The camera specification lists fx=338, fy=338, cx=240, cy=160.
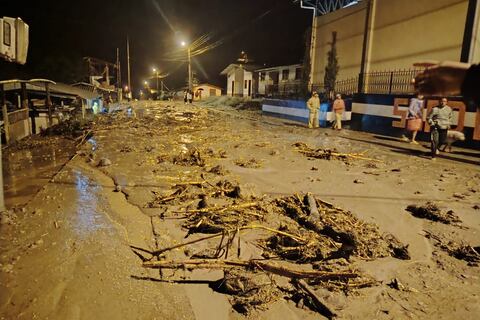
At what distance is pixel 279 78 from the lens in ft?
123

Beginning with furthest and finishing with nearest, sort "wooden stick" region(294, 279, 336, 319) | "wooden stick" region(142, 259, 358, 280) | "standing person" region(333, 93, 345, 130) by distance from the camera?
"standing person" region(333, 93, 345, 130) → "wooden stick" region(142, 259, 358, 280) → "wooden stick" region(294, 279, 336, 319)

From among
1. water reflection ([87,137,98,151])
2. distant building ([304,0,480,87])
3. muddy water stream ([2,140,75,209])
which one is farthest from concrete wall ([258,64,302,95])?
muddy water stream ([2,140,75,209])

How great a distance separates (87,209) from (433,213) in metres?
5.52

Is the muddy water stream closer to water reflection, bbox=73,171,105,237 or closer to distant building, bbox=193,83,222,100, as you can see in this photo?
water reflection, bbox=73,171,105,237

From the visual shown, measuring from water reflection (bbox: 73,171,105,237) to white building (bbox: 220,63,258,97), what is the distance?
37.4 m

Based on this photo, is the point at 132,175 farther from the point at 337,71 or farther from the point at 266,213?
the point at 337,71

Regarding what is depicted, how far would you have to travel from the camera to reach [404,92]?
609 inches

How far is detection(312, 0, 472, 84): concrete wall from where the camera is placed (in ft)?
51.1

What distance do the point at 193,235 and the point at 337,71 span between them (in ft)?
71.8

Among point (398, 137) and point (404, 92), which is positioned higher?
point (404, 92)

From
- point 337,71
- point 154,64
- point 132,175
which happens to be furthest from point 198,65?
point 132,175

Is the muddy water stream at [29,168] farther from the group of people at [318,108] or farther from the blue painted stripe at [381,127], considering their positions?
the blue painted stripe at [381,127]

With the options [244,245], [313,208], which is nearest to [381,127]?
[313,208]

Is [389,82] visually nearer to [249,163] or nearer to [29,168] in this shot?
[249,163]
